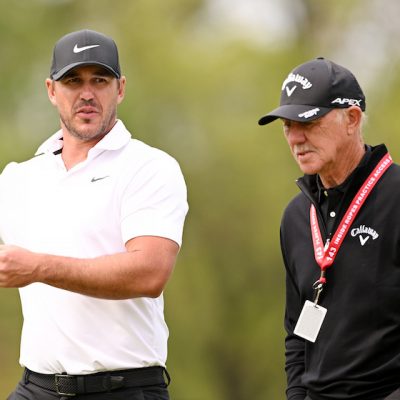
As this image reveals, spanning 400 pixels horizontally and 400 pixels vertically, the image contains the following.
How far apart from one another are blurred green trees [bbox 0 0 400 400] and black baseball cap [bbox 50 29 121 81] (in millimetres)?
13196

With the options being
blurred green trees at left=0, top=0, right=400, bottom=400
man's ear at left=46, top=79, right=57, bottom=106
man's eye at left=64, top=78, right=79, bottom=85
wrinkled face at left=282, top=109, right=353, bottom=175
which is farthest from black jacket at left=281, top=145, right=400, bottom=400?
blurred green trees at left=0, top=0, right=400, bottom=400

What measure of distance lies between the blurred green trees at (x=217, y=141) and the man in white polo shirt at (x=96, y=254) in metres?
13.3

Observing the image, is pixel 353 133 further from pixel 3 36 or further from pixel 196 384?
pixel 3 36

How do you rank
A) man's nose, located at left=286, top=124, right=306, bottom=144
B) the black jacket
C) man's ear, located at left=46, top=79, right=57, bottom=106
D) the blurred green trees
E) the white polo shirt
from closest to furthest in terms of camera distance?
the black jacket
man's nose, located at left=286, top=124, right=306, bottom=144
the white polo shirt
man's ear, located at left=46, top=79, right=57, bottom=106
the blurred green trees

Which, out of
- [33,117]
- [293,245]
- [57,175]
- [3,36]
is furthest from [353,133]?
[3,36]

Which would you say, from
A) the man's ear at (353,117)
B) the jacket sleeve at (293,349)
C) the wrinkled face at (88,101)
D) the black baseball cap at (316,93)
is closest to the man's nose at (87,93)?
the wrinkled face at (88,101)

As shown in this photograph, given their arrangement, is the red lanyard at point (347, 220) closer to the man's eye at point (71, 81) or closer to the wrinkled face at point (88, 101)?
the wrinkled face at point (88, 101)

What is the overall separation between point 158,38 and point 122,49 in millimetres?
629

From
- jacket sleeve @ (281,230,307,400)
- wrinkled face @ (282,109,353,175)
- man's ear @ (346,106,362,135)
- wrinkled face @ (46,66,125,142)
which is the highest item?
wrinkled face @ (46,66,125,142)

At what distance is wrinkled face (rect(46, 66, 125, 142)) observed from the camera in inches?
235

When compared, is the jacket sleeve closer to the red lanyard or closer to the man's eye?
the red lanyard

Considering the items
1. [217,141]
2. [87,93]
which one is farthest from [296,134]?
[217,141]

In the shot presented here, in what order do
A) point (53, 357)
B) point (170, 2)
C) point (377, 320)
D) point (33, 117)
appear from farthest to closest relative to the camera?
point (170, 2) < point (33, 117) < point (53, 357) < point (377, 320)

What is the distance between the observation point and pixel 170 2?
69.1 ft
